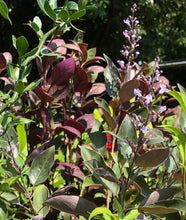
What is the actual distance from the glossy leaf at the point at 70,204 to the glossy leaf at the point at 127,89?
346 millimetres

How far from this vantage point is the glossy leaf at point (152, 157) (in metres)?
0.82

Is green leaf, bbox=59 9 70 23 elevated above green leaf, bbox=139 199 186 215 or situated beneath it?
elevated above

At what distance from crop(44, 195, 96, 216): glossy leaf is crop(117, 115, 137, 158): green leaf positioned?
15 cm

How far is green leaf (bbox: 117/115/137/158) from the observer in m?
0.90

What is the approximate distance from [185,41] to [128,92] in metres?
8.97

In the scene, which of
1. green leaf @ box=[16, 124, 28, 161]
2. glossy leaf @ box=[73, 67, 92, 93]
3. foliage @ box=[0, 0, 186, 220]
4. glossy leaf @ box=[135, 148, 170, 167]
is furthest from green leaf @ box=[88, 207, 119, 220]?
glossy leaf @ box=[73, 67, 92, 93]

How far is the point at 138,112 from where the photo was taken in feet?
3.66

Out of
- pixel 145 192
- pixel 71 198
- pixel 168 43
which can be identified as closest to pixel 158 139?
pixel 145 192

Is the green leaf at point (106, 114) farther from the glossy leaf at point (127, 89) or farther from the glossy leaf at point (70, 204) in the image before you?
the glossy leaf at point (70, 204)

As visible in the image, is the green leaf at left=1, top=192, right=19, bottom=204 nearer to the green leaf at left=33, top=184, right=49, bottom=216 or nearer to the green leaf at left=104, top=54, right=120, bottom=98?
the green leaf at left=33, top=184, right=49, bottom=216

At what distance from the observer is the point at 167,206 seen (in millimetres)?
841

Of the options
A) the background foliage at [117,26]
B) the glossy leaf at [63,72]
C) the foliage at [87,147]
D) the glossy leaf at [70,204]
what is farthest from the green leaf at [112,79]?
the background foliage at [117,26]

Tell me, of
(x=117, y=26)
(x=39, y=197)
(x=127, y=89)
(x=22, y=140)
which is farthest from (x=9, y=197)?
(x=117, y=26)

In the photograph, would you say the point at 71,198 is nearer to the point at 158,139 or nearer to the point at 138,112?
the point at 158,139
